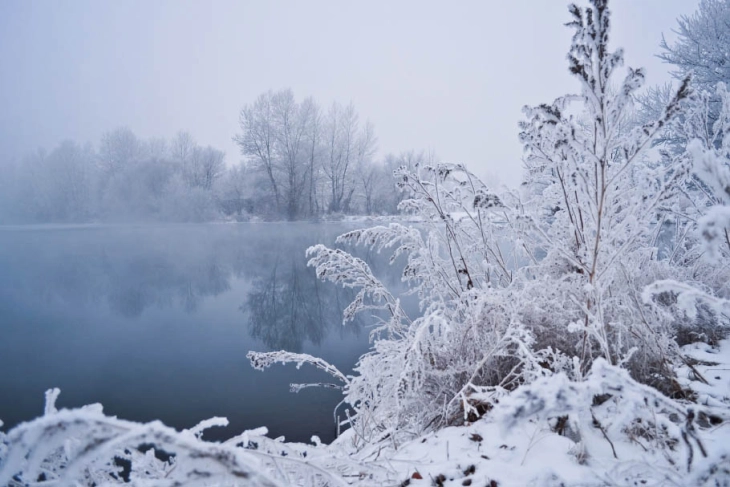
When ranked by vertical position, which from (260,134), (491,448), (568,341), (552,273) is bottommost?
(491,448)

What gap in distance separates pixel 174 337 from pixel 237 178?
31.8 meters

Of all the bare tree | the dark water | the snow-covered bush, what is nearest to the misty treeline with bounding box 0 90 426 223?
the bare tree

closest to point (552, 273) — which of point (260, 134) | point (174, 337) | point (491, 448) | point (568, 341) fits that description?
point (568, 341)

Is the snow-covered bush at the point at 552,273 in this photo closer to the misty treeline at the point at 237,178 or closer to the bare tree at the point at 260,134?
the misty treeline at the point at 237,178

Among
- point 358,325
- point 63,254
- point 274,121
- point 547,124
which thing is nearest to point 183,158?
point 274,121

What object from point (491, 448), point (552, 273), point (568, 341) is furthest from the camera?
point (552, 273)

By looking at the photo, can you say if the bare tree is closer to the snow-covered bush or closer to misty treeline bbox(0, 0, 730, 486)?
the snow-covered bush

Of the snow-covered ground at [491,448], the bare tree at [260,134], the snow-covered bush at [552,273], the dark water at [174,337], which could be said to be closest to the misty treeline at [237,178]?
the bare tree at [260,134]

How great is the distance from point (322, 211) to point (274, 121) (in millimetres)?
9525

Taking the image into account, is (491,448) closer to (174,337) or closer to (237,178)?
(174,337)

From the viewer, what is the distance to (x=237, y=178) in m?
35.6

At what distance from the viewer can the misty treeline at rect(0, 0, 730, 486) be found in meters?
0.69

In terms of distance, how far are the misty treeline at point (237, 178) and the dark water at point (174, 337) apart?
59.3 ft

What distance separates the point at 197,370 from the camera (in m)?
5.08
